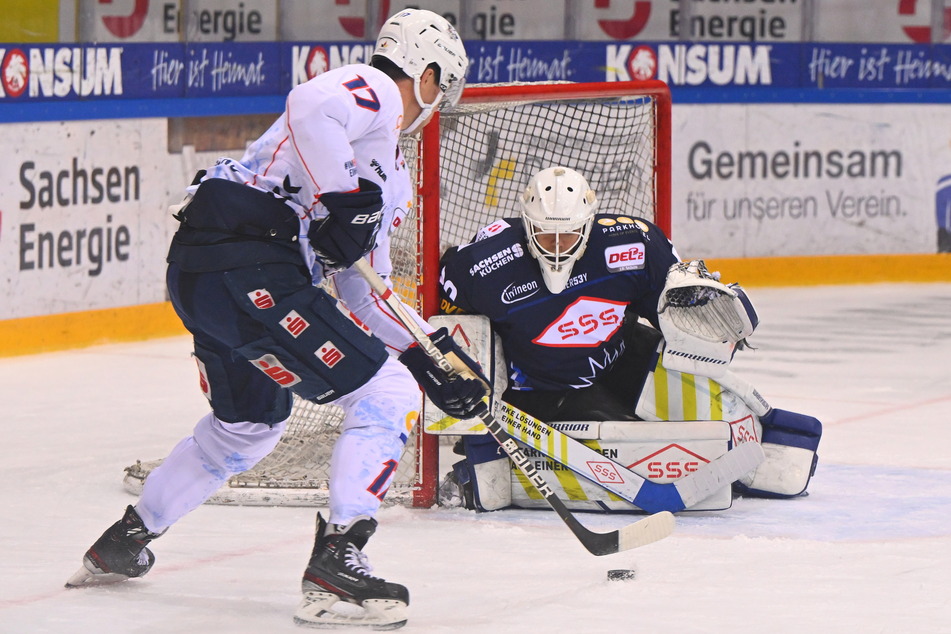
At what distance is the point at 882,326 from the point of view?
296 inches

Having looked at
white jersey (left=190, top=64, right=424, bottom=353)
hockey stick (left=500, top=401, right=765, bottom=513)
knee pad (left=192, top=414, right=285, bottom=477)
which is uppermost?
white jersey (left=190, top=64, right=424, bottom=353)

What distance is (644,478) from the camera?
13.3 feet

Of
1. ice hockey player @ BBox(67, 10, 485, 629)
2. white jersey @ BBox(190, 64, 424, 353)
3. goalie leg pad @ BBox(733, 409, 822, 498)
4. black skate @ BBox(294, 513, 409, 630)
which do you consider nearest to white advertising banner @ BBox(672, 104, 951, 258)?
goalie leg pad @ BBox(733, 409, 822, 498)

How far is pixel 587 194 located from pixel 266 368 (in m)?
1.31

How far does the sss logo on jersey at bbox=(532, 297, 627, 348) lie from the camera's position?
4199 millimetres

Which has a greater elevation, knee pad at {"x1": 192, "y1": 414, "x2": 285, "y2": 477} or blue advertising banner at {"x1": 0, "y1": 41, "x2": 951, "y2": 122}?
blue advertising banner at {"x1": 0, "y1": 41, "x2": 951, "y2": 122}

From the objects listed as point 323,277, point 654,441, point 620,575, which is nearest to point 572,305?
point 654,441

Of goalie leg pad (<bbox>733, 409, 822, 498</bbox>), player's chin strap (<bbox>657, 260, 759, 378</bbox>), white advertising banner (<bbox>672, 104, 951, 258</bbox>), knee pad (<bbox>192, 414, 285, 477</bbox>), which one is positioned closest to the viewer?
knee pad (<bbox>192, 414, 285, 477</bbox>)

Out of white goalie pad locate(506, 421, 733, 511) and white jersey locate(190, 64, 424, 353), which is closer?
white jersey locate(190, 64, 424, 353)

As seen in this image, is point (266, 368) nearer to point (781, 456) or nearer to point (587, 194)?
point (587, 194)

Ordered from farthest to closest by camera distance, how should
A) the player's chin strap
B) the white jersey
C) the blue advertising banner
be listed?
the blue advertising banner, the player's chin strap, the white jersey

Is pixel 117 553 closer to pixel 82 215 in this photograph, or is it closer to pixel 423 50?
pixel 423 50

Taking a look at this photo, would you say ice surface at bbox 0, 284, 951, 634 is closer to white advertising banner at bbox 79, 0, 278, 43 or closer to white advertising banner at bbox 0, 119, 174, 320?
white advertising banner at bbox 0, 119, 174, 320

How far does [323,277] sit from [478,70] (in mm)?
5264
